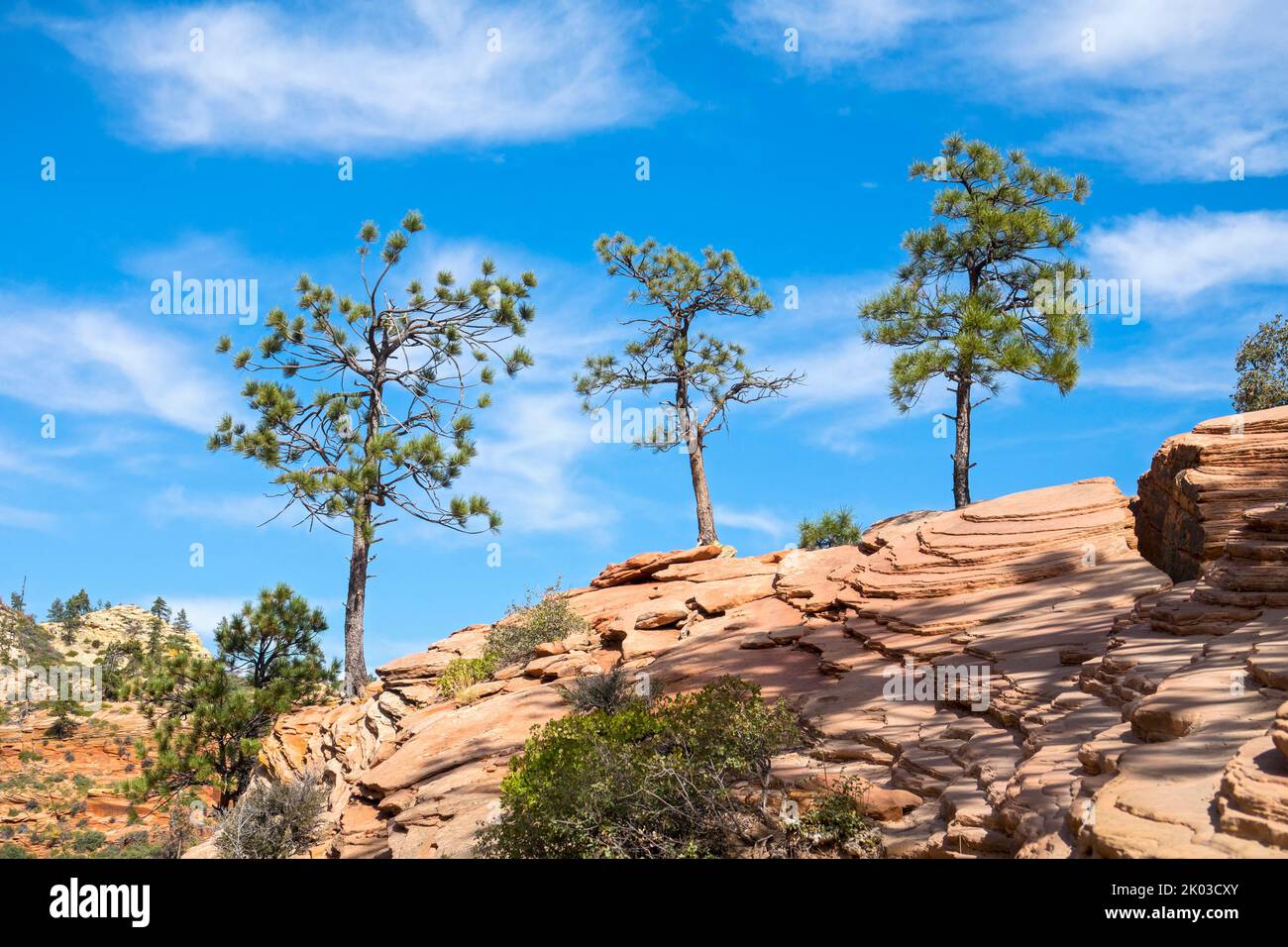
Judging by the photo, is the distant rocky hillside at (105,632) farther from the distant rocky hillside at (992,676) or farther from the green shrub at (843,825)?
the green shrub at (843,825)

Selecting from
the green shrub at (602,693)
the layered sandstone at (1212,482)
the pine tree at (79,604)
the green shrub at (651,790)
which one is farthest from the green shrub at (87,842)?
the pine tree at (79,604)

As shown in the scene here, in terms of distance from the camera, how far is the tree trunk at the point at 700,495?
2669 cm

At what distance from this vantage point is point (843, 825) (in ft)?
24.9

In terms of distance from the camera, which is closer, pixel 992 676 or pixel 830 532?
pixel 992 676

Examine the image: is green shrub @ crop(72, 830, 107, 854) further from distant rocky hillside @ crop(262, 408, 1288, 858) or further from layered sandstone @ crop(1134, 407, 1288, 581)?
layered sandstone @ crop(1134, 407, 1288, 581)

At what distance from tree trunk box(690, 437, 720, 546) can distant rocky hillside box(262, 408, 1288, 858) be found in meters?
6.10

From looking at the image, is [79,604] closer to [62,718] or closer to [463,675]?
[62,718]

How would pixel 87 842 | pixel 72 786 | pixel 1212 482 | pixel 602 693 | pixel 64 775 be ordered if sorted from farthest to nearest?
pixel 64 775 < pixel 72 786 < pixel 87 842 < pixel 602 693 < pixel 1212 482

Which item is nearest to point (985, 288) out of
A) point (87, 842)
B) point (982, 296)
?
point (982, 296)

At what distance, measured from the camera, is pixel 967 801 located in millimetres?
7047

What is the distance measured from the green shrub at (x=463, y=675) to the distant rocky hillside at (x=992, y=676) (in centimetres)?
58

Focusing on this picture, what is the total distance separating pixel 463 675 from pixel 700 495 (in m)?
11.1
